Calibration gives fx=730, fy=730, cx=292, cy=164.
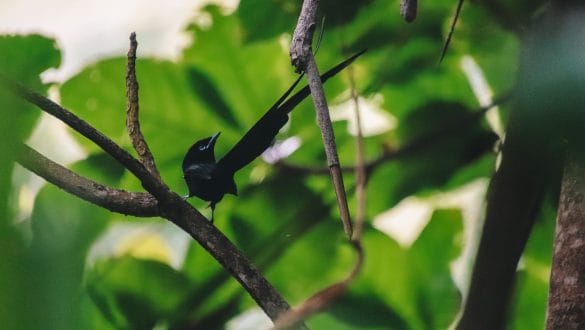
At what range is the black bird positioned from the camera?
393mm

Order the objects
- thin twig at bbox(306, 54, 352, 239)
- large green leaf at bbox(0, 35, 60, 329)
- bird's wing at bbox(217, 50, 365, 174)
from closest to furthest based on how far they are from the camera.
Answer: large green leaf at bbox(0, 35, 60, 329) → thin twig at bbox(306, 54, 352, 239) → bird's wing at bbox(217, 50, 365, 174)

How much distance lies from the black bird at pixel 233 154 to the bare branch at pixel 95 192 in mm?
66

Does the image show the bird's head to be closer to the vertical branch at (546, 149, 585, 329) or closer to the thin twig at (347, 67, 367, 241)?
the thin twig at (347, 67, 367, 241)

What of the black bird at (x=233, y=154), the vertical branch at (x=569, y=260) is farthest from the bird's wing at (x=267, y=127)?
the vertical branch at (x=569, y=260)

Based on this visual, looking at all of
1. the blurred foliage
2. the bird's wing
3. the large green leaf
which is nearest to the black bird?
the bird's wing

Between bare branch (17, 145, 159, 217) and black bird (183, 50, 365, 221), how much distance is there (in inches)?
2.6

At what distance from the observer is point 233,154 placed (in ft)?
1.39

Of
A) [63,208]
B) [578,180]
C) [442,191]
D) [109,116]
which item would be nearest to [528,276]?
[442,191]

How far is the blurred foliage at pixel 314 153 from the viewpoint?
0.66 m

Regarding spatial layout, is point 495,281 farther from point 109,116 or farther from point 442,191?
point 109,116

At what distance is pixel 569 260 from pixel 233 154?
0.22 m

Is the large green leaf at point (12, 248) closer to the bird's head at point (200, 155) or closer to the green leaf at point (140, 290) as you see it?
the bird's head at point (200, 155)

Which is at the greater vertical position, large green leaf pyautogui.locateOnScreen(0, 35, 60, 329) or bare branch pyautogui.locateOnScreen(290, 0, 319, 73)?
bare branch pyautogui.locateOnScreen(290, 0, 319, 73)

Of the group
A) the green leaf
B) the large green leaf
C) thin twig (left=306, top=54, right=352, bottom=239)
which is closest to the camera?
the large green leaf
